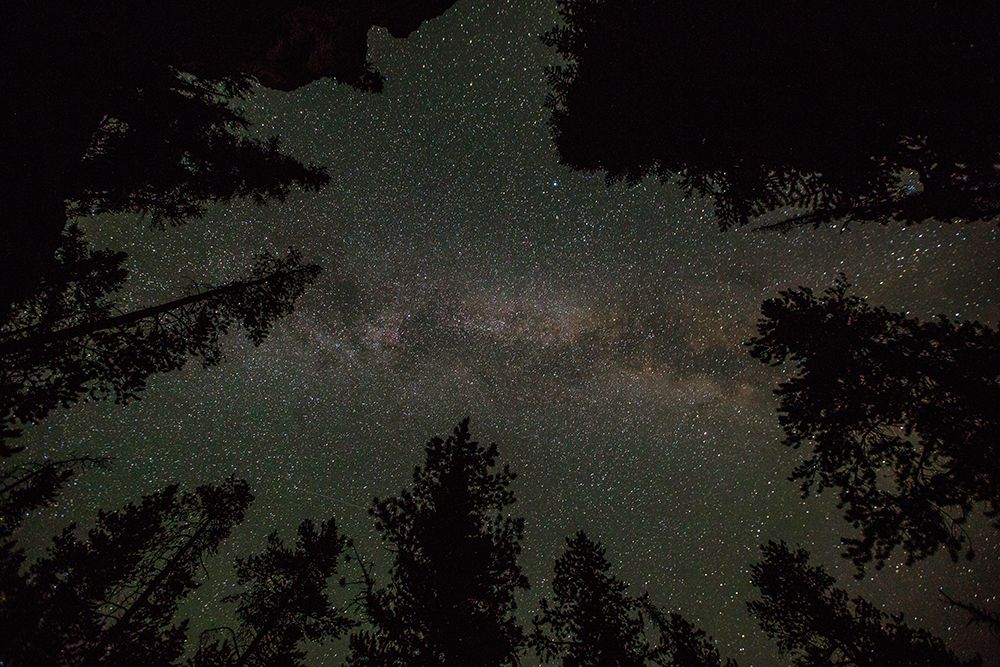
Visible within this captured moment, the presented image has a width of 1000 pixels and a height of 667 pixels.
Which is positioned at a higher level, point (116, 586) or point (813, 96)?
point (813, 96)

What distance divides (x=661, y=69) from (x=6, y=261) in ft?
28.0

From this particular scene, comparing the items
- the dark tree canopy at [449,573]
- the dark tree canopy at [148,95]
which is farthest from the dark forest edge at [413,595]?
the dark tree canopy at [148,95]

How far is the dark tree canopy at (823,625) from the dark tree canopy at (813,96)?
9.06 m

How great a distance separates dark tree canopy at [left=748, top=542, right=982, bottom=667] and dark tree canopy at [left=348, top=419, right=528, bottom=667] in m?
6.99

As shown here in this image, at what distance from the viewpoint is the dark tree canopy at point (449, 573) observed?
21.7 feet

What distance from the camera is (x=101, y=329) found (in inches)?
217

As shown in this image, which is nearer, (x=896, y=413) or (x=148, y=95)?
(x=896, y=413)

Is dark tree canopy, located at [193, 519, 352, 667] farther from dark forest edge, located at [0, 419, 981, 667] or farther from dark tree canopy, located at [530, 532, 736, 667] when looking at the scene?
dark tree canopy, located at [530, 532, 736, 667]

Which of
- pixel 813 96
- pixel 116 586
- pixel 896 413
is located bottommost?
pixel 116 586

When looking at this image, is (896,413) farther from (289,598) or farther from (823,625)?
(289,598)

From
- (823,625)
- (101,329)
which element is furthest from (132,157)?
(823,625)

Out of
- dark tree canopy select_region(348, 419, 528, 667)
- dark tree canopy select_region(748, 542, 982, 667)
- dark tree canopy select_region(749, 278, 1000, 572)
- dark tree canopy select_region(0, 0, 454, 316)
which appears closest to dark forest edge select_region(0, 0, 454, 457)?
dark tree canopy select_region(0, 0, 454, 316)

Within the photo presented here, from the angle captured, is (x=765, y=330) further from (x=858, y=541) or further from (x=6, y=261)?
(x=6, y=261)

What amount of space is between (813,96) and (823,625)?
11.3 m
